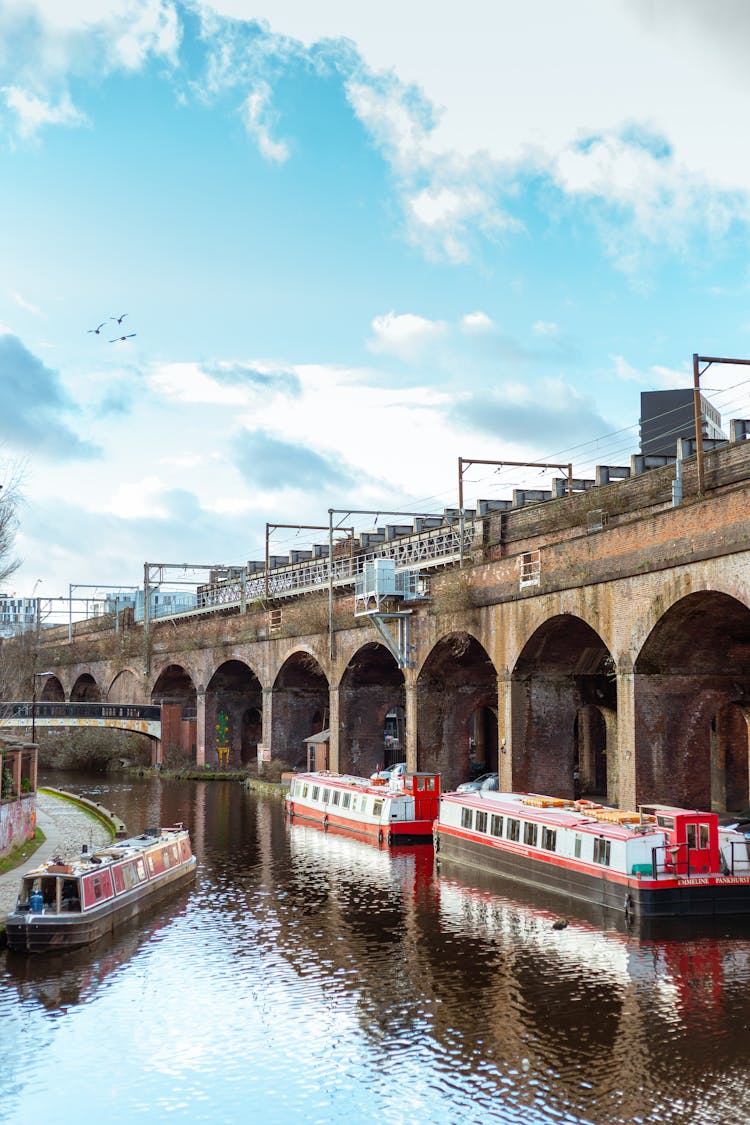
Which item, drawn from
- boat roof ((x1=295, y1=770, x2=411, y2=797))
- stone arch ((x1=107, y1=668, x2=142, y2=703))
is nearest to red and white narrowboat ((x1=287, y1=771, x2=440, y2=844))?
boat roof ((x1=295, y1=770, x2=411, y2=797))

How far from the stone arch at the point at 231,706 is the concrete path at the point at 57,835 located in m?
17.2

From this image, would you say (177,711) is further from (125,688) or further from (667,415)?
(667,415)

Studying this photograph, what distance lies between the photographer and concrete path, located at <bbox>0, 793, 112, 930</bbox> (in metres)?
23.2

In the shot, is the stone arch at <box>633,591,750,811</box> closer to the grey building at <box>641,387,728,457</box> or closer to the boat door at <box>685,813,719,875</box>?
the boat door at <box>685,813,719,875</box>

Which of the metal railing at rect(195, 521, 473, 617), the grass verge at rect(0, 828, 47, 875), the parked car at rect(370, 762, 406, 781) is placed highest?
the metal railing at rect(195, 521, 473, 617)

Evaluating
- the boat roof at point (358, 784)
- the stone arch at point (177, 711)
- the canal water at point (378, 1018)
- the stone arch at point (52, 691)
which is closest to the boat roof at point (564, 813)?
the canal water at point (378, 1018)

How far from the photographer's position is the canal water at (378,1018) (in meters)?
13.8

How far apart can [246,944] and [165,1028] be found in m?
4.95

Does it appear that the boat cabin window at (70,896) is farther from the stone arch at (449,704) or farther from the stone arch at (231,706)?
the stone arch at (231,706)

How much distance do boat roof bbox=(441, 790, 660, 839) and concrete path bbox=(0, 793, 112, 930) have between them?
9.85m

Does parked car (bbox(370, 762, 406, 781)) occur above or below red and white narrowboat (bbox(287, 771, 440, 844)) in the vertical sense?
above

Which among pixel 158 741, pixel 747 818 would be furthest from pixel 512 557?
pixel 158 741

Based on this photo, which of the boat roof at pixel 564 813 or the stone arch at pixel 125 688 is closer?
the boat roof at pixel 564 813

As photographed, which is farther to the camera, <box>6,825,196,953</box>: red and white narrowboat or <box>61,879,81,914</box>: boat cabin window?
<box>61,879,81,914</box>: boat cabin window
